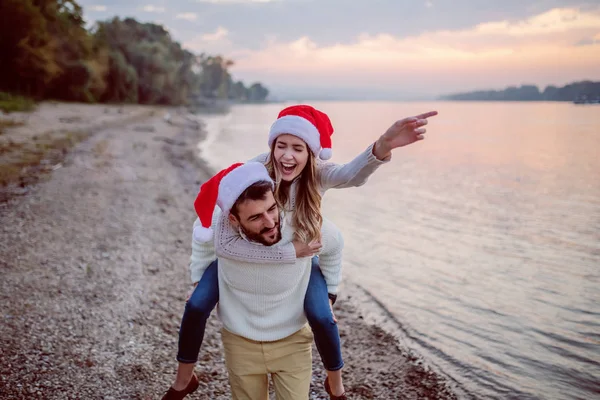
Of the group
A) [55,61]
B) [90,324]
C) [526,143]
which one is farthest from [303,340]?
[55,61]

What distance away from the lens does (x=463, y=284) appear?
6930 millimetres

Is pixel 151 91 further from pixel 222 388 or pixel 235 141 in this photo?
pixel 222 388

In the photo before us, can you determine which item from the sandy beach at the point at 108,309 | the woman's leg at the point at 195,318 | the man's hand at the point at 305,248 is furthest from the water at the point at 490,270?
the woman's leg at the point at 195,318

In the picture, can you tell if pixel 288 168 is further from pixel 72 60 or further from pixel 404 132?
pixel 72 60

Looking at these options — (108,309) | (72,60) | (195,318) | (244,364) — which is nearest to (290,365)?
(244,364)

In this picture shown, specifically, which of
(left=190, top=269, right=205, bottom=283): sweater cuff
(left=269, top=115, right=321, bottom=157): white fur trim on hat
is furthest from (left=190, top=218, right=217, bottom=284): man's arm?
(left=269, top=115, right=321, bottom=157): white fur trim on hat

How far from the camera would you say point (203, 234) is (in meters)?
2.71

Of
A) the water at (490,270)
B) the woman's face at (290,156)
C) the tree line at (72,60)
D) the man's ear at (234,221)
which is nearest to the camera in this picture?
the man's ear at (234,221)

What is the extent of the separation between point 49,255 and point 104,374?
282 cm

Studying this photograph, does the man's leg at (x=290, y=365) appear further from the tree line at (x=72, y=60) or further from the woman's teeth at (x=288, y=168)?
the tree line at (x=72, y=60)

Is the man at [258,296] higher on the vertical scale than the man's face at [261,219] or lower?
lower

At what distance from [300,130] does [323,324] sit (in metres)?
1.16

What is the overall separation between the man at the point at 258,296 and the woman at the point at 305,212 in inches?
2.9

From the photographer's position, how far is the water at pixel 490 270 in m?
4.79
